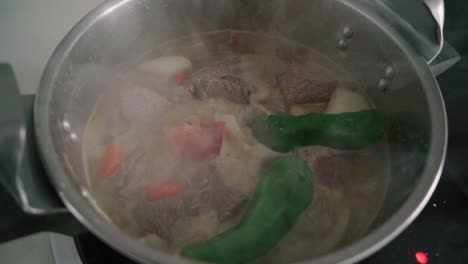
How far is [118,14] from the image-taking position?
119 centimetres

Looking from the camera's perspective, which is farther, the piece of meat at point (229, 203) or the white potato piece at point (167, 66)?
the white potato piece at point (167, 66)

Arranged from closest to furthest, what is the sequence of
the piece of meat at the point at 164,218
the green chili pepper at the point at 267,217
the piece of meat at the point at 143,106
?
the green chili pepper at the point at 267,217 → the piece of meat at the point at 164,218 → the piece of meat at the point at 143,106

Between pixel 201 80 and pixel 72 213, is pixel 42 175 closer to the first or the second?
pixel 72 213

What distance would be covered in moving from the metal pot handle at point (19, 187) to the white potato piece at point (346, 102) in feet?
2.45

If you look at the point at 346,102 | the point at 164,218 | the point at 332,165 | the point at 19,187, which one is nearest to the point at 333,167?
the point at 332,165

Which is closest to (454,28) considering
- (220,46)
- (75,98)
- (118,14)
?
(220,46)

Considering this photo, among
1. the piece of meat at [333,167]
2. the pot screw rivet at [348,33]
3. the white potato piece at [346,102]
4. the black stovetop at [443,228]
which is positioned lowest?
the black stovetop at [443,228]

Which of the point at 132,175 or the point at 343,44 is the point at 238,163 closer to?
the point at 132,175

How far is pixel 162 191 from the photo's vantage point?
109 centimetres

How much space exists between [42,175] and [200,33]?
0.74 m

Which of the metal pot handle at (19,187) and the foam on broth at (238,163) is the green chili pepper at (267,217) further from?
the metal pot handle at (19,187)

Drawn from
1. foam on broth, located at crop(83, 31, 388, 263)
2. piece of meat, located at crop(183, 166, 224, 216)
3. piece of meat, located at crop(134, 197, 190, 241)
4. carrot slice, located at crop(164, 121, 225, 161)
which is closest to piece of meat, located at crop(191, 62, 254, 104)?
foam on broth, located at crop(83, 31, 388, 263)

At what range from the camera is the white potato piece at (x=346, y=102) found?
4.17ft

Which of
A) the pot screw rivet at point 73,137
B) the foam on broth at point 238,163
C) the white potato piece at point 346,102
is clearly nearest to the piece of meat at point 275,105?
the foam on broth at point 238,163
